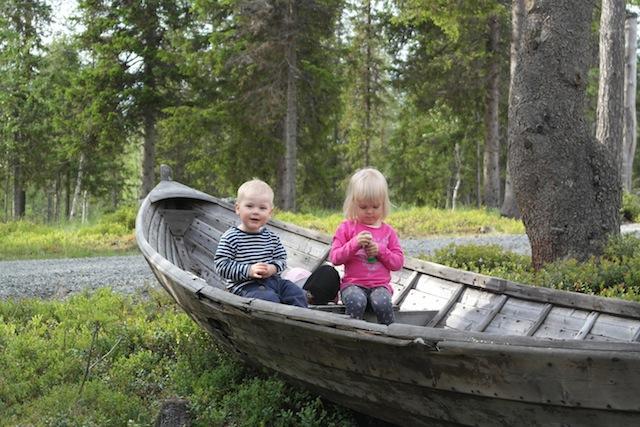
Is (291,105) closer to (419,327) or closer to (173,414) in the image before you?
(173,414)

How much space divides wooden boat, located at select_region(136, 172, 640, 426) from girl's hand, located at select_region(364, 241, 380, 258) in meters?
0.58

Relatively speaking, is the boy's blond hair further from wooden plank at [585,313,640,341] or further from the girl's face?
wooden plank at [585,313,640,341]

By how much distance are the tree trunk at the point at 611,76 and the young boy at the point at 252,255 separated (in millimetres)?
9853

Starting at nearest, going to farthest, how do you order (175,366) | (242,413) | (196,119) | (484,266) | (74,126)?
(242,413) → (175,366) → (484,266) → (196,119) → (74,126)

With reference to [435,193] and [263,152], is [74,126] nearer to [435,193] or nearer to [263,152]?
[263,152]

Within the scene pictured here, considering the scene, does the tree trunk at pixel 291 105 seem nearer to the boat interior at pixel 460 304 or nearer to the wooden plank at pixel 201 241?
the wooden plank at pixel 201 241

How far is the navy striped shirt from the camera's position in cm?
507

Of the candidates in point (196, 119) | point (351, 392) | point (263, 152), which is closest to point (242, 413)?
point (351, 392)

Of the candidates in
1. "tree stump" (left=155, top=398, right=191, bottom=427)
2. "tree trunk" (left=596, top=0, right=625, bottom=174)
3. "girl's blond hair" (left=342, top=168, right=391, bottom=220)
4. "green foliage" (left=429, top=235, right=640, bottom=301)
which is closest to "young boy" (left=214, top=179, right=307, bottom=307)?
"girl's blond hair" (left=342, top=168, right=391, bottom=220)

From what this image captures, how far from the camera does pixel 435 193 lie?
36562 mm

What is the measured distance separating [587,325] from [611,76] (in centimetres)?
1035

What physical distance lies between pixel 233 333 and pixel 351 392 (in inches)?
46.9

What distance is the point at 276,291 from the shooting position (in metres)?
5.10

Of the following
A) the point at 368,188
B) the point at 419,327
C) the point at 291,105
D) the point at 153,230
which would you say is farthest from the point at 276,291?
the point at 291,105
